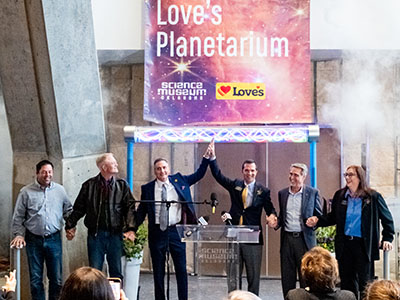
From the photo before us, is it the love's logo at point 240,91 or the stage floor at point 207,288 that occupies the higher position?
the love's logo at point 240,91

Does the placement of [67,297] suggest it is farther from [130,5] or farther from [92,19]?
[130,5]

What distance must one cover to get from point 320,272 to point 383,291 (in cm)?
54

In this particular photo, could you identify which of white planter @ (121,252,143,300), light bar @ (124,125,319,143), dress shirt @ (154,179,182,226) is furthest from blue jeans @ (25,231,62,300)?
light bar @ (124,125,319,143)

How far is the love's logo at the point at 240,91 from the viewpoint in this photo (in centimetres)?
571

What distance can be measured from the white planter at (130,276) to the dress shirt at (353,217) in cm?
184

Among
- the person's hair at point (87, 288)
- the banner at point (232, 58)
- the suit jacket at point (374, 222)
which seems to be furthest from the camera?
the banner at point (232, 58)

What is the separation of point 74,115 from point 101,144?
1.94 feet

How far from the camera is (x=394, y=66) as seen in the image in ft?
19.8

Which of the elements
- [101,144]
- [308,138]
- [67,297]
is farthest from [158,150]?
[67,297]

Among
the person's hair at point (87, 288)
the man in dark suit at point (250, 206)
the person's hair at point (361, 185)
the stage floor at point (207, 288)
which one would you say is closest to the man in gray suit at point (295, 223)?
the man in dark suit at point (250, 206)

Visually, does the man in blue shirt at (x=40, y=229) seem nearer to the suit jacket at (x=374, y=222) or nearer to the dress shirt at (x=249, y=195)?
the dress shirt at (x=249, y=195)

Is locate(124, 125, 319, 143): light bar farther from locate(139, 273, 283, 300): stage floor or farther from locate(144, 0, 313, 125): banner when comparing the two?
locate(139, 273, 283, 300): stage floor

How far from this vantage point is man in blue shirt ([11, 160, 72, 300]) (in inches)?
185

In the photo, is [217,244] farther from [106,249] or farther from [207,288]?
[106,249]
